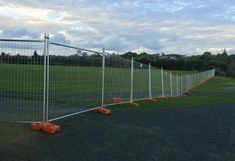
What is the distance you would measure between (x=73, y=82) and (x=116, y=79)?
14.3 ft

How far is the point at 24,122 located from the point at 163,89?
15141mm

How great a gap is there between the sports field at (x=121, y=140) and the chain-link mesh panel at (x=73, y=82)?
41cm

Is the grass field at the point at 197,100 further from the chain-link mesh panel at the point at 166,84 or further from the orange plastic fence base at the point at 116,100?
the orange plastic fence base at the point at 116,100

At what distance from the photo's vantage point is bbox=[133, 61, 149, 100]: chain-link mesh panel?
56.0ft

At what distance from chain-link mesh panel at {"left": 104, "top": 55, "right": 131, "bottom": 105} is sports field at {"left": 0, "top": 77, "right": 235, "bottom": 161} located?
1722mm

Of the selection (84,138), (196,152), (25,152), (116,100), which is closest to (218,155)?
(196,152)

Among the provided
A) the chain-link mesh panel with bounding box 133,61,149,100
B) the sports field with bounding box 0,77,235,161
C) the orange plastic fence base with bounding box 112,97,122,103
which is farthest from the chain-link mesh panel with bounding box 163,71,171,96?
the sports field with bounding box 0,77,235,161

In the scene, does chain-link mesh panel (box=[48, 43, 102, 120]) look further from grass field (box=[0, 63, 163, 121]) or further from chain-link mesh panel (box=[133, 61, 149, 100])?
chain-link mesh panel (box=[133, 61, 149, 100])

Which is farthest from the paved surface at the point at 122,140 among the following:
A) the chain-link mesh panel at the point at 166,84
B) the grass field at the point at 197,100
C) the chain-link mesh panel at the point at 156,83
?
the chain-link mesh panel at the point at 166,84

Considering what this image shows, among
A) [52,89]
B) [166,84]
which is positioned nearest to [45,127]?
[52,89]

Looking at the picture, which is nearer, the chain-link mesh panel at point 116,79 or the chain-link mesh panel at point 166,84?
the chain-link mesh panel at point 116,79

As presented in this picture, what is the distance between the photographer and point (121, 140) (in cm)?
871

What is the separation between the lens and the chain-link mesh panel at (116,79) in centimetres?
1336

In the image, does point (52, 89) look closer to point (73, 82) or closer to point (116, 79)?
point (73, 82)
